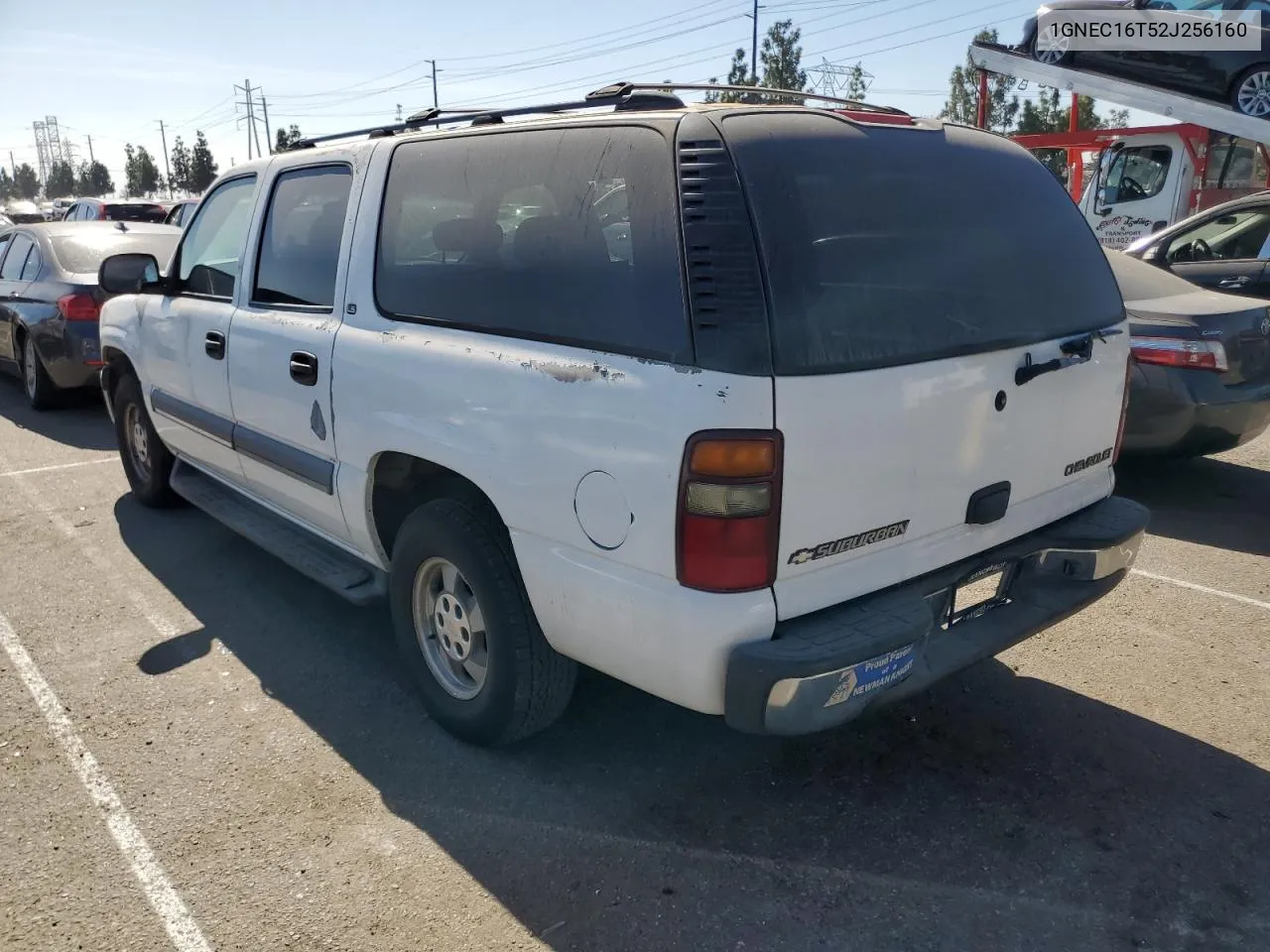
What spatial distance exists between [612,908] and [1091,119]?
42796mm

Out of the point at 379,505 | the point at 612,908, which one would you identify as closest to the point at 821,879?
the point at 612,908

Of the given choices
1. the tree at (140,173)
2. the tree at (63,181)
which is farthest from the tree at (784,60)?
the tree at (63,181)

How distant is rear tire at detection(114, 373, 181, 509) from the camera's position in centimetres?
575

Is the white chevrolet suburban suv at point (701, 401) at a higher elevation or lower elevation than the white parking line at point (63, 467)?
higher

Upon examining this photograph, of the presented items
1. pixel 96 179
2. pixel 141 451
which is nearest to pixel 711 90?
pixel 141 451

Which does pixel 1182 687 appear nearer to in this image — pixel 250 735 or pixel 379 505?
pixel 379 505

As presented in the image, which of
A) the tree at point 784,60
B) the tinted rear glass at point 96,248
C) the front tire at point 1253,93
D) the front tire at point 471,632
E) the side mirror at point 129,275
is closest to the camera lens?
the front tire at point 471,632

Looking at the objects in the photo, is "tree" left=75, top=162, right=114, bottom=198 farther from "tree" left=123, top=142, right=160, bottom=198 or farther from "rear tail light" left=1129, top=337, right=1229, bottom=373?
"rear tail light" left=1129, top=337, right=1229, bottom=373

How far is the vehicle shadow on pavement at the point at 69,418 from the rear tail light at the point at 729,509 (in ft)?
22.2

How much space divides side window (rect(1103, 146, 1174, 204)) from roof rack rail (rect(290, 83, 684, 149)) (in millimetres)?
13964

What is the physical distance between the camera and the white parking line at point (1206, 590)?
452 cm

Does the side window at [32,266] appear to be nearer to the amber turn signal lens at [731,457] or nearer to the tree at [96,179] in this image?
the amber turn signal lens at [731,457]

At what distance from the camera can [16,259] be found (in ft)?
30.9

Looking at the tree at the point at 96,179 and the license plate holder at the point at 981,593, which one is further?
the tree at the point at 96,179
